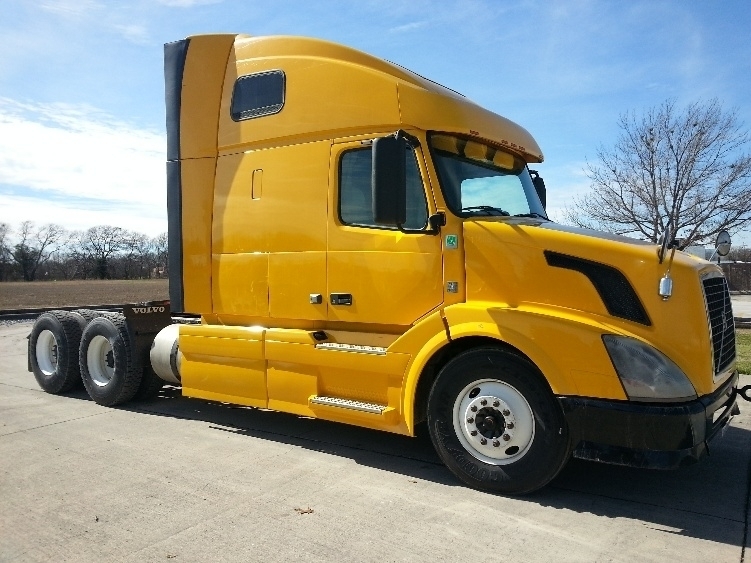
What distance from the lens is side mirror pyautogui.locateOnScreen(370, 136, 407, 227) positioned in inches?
181

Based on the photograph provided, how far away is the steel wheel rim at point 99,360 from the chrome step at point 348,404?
11.6 feet

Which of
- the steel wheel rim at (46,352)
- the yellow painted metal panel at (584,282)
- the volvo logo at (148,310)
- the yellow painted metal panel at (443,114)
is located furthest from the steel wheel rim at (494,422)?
the steel wheel rim at (46,352)

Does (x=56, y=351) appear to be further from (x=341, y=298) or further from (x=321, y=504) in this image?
(x=321, y=504)

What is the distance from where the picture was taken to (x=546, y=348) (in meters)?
4.22

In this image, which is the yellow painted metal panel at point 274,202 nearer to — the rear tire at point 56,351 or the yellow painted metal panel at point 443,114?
the yellow painted metal panel at point 443,114

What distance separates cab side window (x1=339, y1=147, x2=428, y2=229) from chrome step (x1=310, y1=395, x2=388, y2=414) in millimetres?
1467

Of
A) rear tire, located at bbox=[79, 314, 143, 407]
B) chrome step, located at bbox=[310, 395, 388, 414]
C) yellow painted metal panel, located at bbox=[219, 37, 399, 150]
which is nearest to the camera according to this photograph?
chrome step, located at bbox=[310, 395, 388, 414]

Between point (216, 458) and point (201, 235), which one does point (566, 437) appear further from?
point (201, 235)

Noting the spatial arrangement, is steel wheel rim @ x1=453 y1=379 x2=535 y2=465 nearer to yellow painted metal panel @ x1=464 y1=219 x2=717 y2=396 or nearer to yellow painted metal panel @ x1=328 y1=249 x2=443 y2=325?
yellow painted metal panel @ x1=464 y1=219 x2=717 y2=396

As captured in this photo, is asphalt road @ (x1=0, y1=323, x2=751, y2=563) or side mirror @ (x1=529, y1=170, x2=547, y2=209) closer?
asphalt road @ (x1=0, y1=323, x2=751, y2=563)

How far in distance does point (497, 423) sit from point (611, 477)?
1164 millimetres

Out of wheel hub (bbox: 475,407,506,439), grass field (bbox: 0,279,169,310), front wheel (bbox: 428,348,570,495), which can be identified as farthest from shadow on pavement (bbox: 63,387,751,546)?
grass field (bbox: 0,279,169,310)

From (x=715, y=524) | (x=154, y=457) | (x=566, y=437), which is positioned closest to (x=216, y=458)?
(x=154, y=457)

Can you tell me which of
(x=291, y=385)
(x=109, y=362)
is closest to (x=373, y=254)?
(x=291, y=385)
